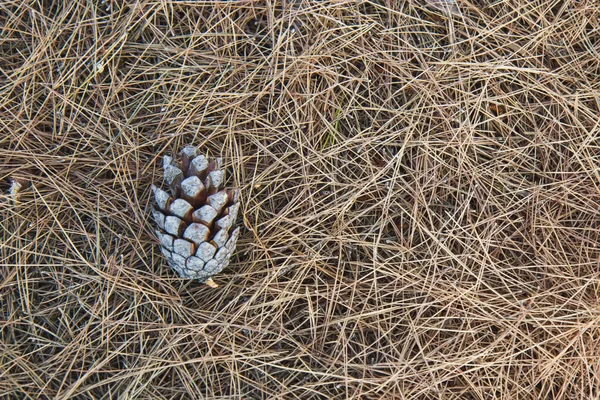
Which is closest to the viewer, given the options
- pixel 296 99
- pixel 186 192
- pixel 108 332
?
pixel 186 192

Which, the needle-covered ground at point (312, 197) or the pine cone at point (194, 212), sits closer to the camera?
the pine cone at point (194, 212)

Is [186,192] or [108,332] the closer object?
[186,192]

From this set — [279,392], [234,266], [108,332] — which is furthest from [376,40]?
[108,332]

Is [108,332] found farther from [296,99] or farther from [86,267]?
[296,99]

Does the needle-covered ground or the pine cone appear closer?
the pine cone
